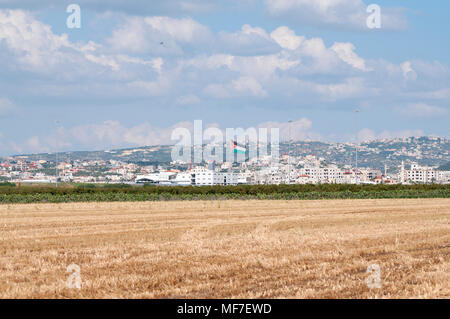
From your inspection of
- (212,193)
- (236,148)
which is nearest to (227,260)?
(212,193)

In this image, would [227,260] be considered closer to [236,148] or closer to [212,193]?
[212,193]

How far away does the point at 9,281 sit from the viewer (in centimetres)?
1487

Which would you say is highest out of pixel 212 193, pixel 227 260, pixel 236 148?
pixel 236 148

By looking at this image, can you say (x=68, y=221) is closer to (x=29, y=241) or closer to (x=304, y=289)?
(x=29, y=241)

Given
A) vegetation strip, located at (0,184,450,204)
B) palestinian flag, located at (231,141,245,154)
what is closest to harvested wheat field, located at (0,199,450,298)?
vegetation strip, located at (0,184,450,204)

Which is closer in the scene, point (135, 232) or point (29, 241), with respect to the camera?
point (29, 241)

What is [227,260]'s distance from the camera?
59.2 ft

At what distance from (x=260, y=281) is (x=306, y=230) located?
14043mm

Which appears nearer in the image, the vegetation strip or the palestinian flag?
the vegetation strip

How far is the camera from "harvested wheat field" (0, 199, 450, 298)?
45.0 feet

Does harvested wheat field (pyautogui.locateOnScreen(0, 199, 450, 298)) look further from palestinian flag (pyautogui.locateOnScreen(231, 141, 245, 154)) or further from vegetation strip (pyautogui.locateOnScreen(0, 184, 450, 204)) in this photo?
palestinian flag (pyautogui.locateOnScreen(231, 141, 245, 154))

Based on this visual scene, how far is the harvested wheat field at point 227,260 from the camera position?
13.7 meters
